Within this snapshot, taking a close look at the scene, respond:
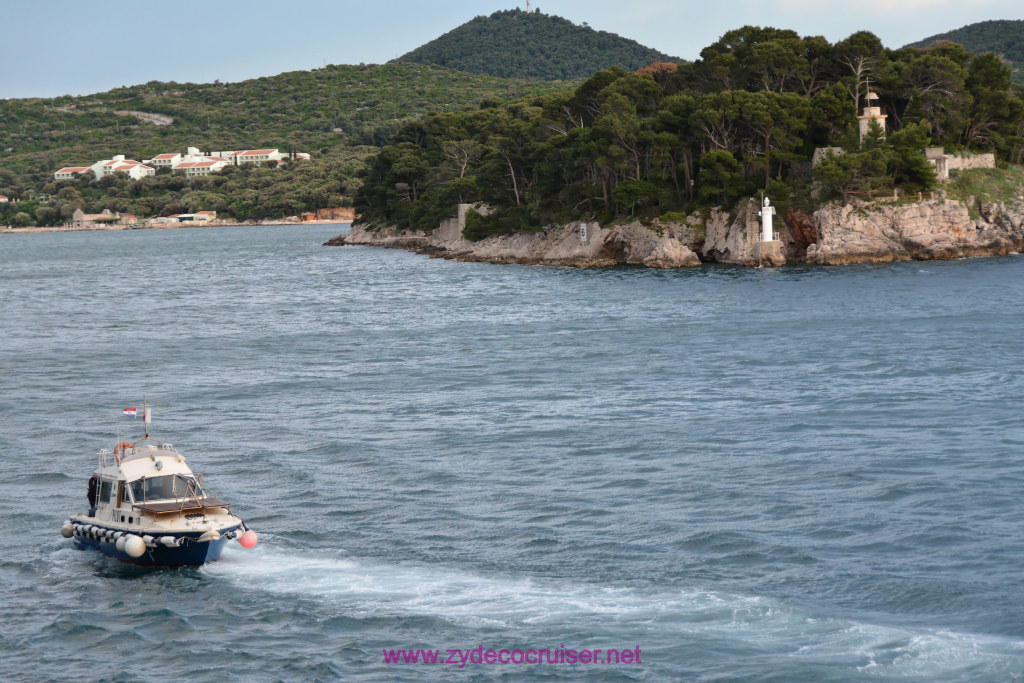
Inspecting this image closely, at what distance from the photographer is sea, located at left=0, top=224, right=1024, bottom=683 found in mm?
18828

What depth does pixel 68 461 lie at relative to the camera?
31.7 m

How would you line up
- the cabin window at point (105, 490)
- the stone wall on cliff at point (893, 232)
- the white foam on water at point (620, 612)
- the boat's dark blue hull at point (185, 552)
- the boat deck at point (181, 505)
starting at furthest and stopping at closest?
the stone wall on cliff at point (893, 232) → the cabin window at point (105, 490) → the boat deck at point (181, 505) → the boat's dark blue hull at point (185, 552) → the white foam on water at point (620, 612)

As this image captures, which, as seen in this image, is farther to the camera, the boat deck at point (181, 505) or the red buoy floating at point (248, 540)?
the boat deck at point (181, 505)

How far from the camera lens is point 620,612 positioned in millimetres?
19891

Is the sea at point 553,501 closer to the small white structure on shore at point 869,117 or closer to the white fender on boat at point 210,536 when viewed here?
the white fender on boat at point 210,536

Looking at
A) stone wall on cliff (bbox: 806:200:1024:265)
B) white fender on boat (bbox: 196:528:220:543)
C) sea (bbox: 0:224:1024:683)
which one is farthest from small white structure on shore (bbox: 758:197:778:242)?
white fender on boat (bbox: 196:528:220:543)

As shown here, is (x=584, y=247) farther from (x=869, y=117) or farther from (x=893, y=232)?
(x=893, y=232)

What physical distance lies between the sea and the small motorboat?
0.55m

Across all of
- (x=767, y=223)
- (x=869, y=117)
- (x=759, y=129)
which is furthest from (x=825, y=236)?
(x=869, y=117)

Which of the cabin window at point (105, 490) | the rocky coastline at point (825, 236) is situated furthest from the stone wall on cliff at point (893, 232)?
the cabin window at point (105, 490)

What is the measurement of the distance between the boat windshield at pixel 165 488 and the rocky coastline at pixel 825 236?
6613 cm

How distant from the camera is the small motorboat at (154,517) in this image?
2286 centimetres

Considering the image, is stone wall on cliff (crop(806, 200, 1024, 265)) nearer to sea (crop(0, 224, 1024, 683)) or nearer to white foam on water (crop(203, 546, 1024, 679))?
sea (crop(0, 224, 1024, 683))

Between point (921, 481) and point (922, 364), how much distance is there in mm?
16965
